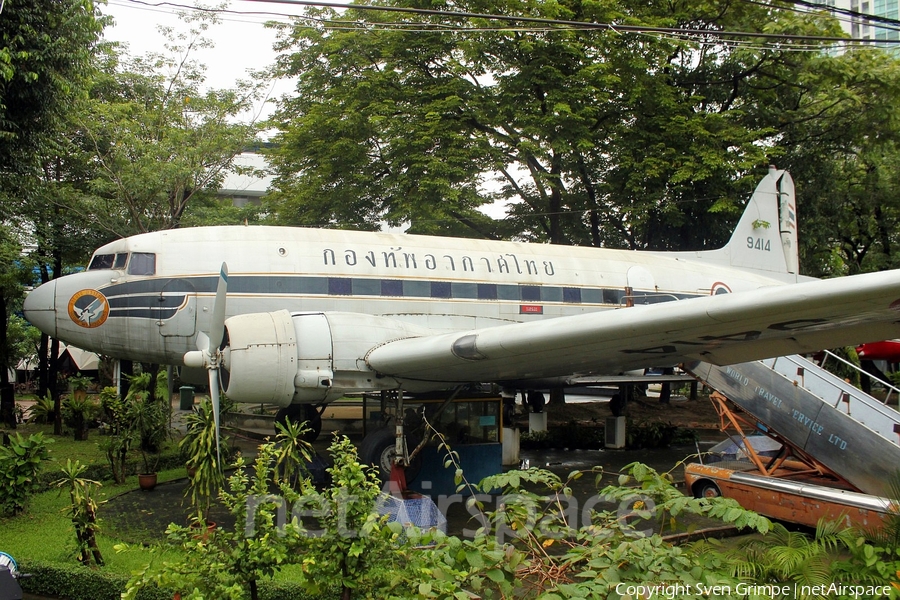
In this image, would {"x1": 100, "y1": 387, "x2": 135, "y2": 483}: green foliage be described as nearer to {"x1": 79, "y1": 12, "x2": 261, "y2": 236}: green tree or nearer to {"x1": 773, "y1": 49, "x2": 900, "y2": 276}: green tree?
{"x1": 79, "y1": 12, "x2": 261, "y2": 236}: green tree

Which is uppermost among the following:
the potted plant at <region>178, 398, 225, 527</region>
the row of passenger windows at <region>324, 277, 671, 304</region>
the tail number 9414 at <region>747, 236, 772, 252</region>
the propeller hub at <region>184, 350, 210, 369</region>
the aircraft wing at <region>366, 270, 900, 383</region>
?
the tail number 9414 at <region>747, 236, 772, 252</region>

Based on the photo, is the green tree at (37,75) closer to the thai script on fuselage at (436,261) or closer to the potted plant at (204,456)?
the thai script on fuselage at (436,261)

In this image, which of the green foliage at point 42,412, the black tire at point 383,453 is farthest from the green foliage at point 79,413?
the black tire at point 383,453

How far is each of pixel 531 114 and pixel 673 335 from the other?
45.5 feet

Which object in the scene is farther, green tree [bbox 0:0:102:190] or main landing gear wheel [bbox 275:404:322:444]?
main landing gear wheel [bbox 275:404:322:444]

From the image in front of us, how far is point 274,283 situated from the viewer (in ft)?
39.6

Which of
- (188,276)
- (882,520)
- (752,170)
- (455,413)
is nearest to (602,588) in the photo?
(882,520)

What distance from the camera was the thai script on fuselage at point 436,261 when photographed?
1272cm

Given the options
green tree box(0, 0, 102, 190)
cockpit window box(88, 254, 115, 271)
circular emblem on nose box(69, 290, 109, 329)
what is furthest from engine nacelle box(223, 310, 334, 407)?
green tree box(0, 0, 102, 190)

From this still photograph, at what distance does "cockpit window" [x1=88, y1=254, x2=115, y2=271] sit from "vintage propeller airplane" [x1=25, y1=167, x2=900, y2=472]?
0.04 m

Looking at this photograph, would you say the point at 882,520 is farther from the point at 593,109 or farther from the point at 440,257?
the point at 593,109

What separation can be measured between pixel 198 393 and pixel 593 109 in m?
19.8

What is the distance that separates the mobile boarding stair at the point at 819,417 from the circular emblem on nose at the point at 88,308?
10.0 metres

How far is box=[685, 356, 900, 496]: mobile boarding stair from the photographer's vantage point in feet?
30.4
